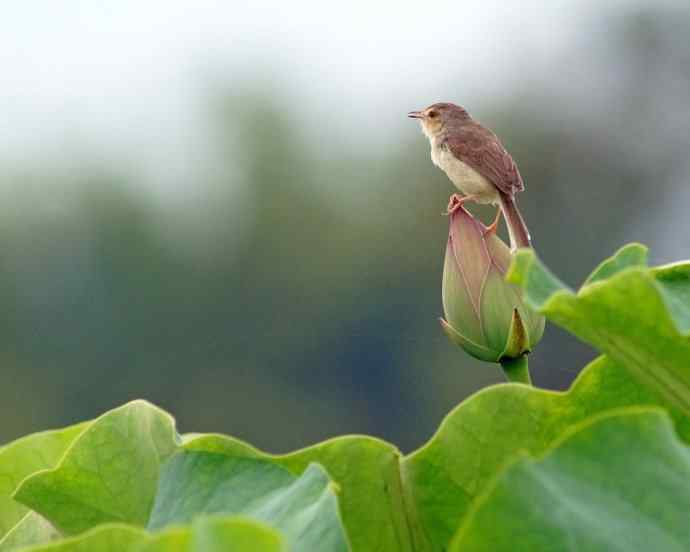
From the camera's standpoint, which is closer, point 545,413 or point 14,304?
point 545,413

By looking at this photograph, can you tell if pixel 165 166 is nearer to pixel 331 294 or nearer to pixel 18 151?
pixel 18 151

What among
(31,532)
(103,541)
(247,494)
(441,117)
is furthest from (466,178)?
(103,541)

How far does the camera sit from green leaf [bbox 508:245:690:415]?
1.14 meters

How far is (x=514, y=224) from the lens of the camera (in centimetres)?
407

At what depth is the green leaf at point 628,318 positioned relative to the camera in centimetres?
114

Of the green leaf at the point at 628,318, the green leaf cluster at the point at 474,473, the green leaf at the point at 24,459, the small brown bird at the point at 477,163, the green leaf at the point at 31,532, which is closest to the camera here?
the green leaf cluster at the point at 474,473

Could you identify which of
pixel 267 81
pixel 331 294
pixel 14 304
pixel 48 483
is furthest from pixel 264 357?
pixel 48 483

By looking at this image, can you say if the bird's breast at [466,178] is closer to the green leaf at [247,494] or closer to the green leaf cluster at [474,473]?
the green leaf cluster at [474,473]

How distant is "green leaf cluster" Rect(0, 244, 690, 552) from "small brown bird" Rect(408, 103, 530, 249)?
8.00 feet

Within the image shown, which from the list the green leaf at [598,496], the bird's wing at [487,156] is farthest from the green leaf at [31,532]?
the bird's wing at [487,156]

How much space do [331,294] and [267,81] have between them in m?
8.45

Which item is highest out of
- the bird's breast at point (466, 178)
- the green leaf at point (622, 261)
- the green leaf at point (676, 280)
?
the green leaf at point (622, 261)

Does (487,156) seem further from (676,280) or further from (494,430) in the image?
(494,430)

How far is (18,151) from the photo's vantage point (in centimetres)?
4481
